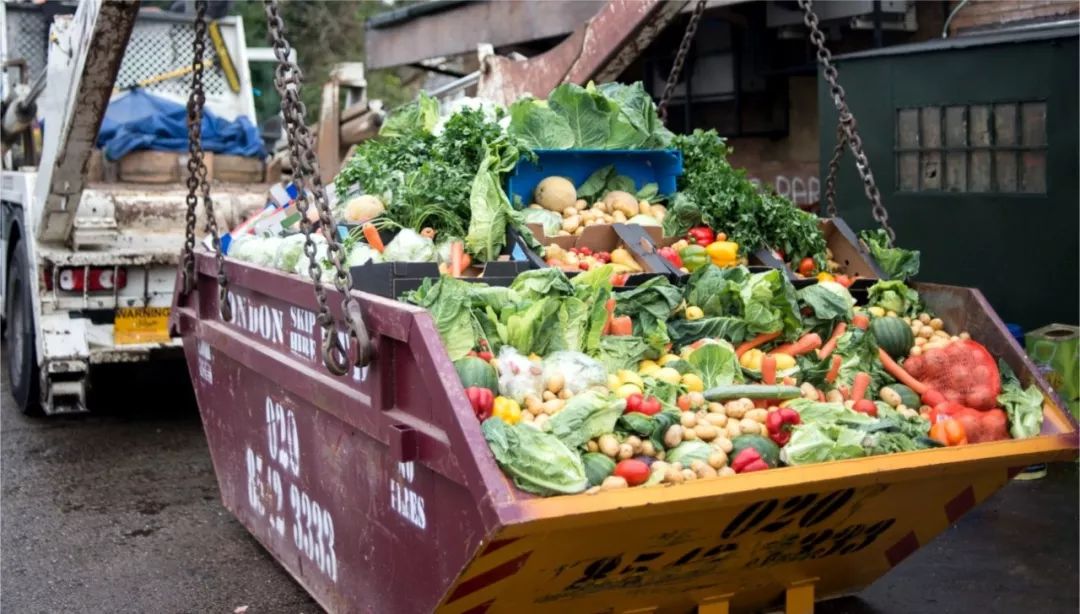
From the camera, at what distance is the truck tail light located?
7.43m

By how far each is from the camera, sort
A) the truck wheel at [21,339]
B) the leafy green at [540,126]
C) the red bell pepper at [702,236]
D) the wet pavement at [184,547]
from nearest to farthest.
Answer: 1. the wet pavement at [184,547]
2. the red bell pepper at [702,236]
3. the leafy green at [540,126]
4. the truck wheel at [21,339]

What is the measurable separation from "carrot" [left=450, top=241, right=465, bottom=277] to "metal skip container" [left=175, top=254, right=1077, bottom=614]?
0.61 m

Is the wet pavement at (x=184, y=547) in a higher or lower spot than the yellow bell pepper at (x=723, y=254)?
lower

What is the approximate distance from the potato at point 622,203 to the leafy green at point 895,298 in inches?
44.2

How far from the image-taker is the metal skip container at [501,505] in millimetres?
3303

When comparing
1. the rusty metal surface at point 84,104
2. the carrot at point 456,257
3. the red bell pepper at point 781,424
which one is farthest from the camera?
the rusty metal surface at point 84,104

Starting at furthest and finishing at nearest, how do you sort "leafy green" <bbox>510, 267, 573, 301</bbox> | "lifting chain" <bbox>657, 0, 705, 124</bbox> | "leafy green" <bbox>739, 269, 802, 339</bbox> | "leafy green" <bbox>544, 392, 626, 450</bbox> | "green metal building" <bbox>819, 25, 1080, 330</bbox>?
Answer: 1. "green metal building" <bbox>819, 25, 1080, 330</bbox>
2. "lifting chain" <bbox>657, 0, 705, 124</bbox>
3. "leafy green" <bbox>739, 269, 802, 339</bbox>
4. "leafy green" <bbox>510, 267, 573, 301</bbox>
5. "leafy green" <bbox>544, 392, 626, 450</bbox>

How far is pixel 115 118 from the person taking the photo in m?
9.36

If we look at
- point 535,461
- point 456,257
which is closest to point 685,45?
point 456,257

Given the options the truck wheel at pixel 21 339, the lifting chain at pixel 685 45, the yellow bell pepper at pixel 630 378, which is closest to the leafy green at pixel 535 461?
the yellow bell pepper at pixel 630 378

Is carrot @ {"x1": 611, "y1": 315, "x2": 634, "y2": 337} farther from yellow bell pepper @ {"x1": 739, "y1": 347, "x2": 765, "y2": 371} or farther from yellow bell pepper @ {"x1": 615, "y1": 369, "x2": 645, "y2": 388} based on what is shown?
yellow bell pepper @ {"x1": 739, "y1": 347, "x2": 765, "y2": 371}

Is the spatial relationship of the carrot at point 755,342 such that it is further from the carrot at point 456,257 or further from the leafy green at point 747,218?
the carrot at point 456,257

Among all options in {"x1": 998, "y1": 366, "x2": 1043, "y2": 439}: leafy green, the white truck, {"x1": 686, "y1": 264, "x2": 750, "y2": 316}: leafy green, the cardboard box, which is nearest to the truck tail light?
the white truck

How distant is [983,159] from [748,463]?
4.88m
